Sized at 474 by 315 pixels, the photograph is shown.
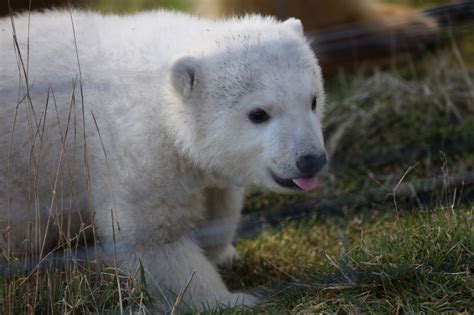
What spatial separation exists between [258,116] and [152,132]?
0.54 m

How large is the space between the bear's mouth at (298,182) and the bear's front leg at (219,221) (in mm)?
667

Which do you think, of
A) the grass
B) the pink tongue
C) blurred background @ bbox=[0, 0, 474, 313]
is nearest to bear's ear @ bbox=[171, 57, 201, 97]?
the pink tongue

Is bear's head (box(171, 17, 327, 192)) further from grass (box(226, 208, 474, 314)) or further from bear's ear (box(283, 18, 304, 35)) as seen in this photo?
grass (box(226, 208, 474, 314))

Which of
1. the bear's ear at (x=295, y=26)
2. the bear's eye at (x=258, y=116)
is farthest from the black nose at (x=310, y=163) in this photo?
the bear's ear at (x=295, y=26)

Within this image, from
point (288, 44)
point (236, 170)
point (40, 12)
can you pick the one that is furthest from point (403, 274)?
point (40, 12)

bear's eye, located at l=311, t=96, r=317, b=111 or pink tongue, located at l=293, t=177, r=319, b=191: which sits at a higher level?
bear's eye, located at l=311, t=96, r=317, b=111

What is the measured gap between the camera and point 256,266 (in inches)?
203

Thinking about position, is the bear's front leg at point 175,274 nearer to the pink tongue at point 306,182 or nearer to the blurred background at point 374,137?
the blurred background at point 374,137

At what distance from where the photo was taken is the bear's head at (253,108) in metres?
4.04

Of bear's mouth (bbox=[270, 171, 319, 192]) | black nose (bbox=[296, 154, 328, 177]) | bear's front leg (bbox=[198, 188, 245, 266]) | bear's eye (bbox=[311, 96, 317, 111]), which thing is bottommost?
→ bear's front leg (bbox=[198, 188, 245, 266])

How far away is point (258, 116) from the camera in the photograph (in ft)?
13.5

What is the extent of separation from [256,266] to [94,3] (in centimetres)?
181

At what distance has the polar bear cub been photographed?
4137 mm

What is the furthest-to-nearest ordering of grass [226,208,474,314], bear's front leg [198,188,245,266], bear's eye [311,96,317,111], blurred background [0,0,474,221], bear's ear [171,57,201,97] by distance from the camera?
blurred background [0,0,474,221]
bear's front leg [198,188,245,266]
bear's eye [311,96,317,111]
bear's ear [171,57,201,97]
grass [226,208,474,314]
